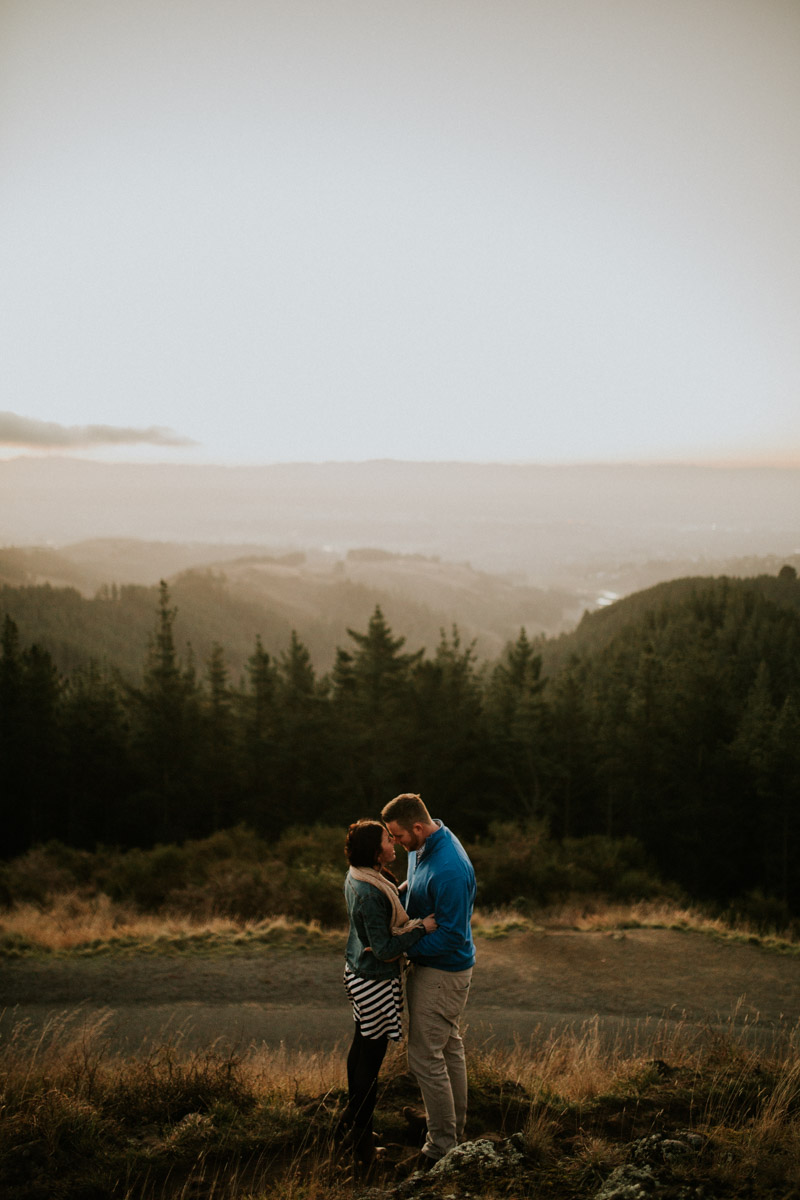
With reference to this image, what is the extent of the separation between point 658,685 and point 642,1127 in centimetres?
3554

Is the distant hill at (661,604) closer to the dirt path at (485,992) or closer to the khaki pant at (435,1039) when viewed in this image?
the dirt path at (485,992)

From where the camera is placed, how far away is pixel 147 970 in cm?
1082

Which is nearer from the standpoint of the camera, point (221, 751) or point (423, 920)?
point (423, 920)

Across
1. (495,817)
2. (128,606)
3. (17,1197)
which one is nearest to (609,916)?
(17,1197)

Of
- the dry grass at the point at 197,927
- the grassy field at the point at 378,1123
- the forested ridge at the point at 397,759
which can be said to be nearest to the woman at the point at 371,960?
the grassy field at the point at 378,1123

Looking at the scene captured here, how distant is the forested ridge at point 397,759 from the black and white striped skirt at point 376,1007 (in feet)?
91.9

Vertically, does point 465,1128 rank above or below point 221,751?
above

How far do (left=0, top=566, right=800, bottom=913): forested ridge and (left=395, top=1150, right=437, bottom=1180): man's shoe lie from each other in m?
27.5

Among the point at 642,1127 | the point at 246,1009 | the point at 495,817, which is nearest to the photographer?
the point at 642,1127

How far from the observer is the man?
15.0ft

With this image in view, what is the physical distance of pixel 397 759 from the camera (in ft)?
110

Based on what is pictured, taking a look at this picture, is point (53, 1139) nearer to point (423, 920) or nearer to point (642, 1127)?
point (423, 920)

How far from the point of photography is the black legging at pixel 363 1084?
4680 millimetres

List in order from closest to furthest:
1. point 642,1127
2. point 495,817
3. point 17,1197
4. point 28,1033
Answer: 1. point 17,1197
2. point 642,1127
3. point 28,1033
4. point 495,817
